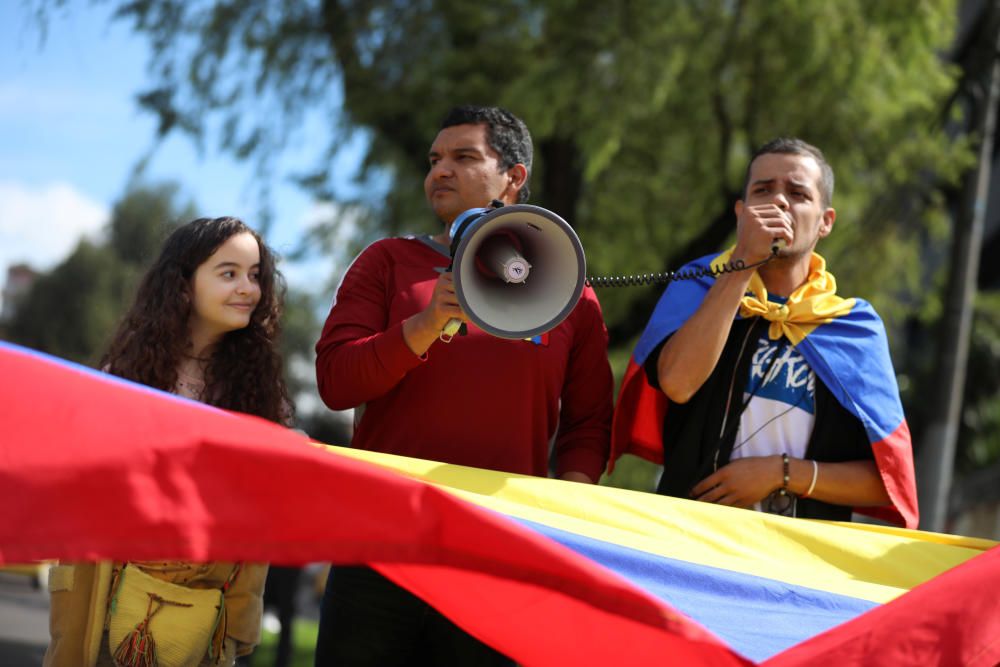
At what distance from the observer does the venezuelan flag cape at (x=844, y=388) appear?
3.26 metres

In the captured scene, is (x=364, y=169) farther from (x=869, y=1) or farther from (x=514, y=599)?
(x=514, y=599)

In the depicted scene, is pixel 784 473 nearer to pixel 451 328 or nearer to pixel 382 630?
pixel 451 328

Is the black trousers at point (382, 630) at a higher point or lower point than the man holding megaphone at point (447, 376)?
lower

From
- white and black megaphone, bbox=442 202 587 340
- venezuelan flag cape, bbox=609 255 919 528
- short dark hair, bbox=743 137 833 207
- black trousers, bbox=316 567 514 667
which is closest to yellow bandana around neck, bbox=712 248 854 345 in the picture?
venezuelan flag cape, bbox=609 255 919 528

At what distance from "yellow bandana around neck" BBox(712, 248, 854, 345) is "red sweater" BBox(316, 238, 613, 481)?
60 cm

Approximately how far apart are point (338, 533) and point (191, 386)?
1.31 m

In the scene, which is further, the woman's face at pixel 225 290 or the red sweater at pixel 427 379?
the woman's face at pixel 225 290

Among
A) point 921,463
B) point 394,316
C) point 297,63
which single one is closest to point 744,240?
point 394,316

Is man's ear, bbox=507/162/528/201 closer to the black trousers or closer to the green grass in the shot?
the black trousers

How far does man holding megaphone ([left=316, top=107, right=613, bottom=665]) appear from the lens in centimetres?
287

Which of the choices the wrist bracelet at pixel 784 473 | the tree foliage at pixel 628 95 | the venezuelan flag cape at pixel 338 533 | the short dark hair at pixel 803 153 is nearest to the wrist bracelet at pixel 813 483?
the wrist bracelet at pixel 784 473

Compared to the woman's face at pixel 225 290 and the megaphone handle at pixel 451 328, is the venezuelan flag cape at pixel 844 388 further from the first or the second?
the woman's face at pixel 225 290

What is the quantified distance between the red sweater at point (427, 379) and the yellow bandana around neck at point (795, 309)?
60cm

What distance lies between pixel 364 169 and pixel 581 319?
662cm
